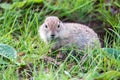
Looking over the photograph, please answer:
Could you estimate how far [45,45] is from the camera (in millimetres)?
4562

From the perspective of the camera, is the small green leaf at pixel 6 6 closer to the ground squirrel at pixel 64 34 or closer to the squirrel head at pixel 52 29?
the ground squirrel at pixel 64 34

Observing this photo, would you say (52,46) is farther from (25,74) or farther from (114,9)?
(114,9)

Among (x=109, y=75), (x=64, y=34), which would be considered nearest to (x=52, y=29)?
(x=64, y=34)

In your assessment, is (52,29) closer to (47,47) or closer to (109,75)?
(47,47)

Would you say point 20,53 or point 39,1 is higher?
point 39,1

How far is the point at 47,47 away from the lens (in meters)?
4.44

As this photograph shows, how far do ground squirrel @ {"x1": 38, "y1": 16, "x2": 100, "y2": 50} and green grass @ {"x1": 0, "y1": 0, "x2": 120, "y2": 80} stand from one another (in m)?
0.12

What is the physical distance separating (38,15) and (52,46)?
0.84 meters

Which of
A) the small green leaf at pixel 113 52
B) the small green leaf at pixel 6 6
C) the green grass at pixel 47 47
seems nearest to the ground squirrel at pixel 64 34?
the green grass at pixel 47 47

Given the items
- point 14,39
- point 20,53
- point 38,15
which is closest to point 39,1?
point 38,15

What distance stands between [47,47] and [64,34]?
0.91ft

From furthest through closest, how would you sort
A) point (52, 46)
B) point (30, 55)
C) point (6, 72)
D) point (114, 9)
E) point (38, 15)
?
point (114, 9)
point (38, 15)
point (52, 46)
point (30, 55)
point (6, 72)

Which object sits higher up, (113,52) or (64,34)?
(64,34)

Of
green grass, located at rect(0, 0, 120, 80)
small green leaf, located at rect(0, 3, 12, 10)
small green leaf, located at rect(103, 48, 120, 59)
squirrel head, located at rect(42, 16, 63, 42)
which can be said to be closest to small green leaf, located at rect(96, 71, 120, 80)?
green grass, located at rect(0, 0, 120, 80)
